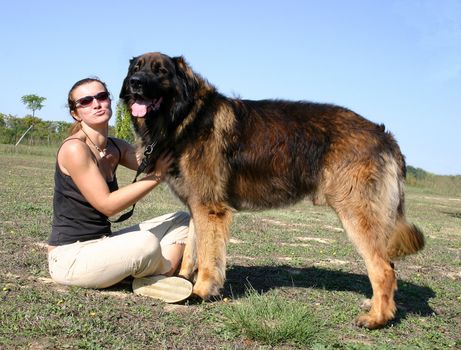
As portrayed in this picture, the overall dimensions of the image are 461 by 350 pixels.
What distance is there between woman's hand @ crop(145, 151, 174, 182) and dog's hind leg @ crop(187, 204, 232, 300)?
427mm

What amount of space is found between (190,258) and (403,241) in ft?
7.05

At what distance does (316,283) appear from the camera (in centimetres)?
574

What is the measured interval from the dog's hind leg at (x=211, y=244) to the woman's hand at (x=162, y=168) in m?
0.43


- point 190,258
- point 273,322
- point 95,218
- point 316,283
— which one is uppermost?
point 95,218

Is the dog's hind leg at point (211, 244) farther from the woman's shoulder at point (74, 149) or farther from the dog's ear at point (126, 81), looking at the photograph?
the dog's ear at point (126, 81)

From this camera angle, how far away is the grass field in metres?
3.46

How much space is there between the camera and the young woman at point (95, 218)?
4.43 m

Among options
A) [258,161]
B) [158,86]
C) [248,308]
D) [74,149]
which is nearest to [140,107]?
[158,86]

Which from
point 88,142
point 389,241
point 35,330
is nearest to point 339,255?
point 389,241

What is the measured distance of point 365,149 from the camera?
4.63 metres

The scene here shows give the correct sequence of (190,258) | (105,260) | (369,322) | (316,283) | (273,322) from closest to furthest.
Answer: (273,322), (369,322), (105,260), (190,258), (316,283)

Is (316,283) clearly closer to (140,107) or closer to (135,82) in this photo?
(140,107)

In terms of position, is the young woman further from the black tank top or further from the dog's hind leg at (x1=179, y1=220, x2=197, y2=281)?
the dog's hind leg at (x1=179, y1=220, x2=197, y2=281)

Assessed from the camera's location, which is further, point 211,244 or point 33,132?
point 33,132
